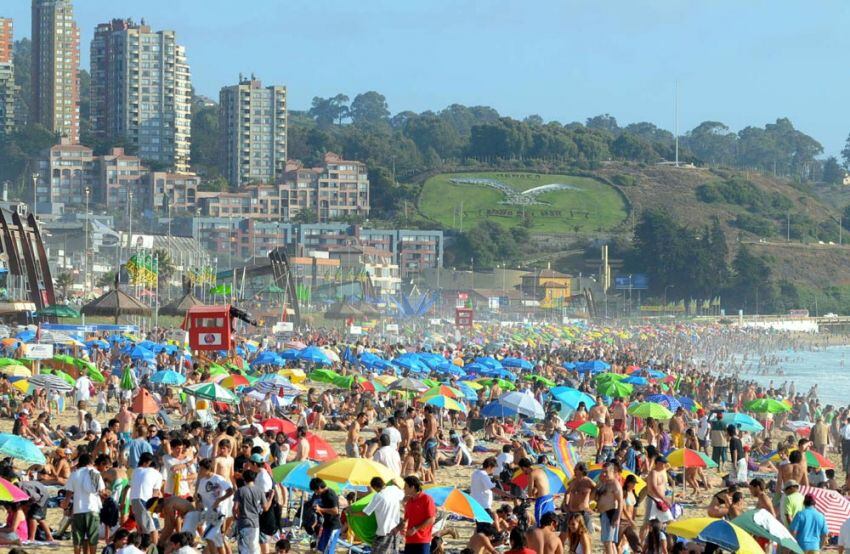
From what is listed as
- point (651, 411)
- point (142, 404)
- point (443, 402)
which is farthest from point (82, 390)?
point (651, 411)

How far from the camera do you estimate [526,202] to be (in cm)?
14325

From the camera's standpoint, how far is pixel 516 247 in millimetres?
126875

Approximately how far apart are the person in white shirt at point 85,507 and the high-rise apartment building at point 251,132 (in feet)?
514

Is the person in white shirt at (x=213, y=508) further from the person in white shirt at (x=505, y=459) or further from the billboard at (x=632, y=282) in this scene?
the billboard at (x=632, y=282)

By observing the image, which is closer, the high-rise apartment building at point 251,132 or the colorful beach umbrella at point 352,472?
the colorful beach umbrella at point 352,472

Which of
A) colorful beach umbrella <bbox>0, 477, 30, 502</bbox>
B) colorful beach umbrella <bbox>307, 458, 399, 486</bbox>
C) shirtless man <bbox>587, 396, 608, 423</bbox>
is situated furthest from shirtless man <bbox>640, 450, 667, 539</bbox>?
shirtless man <bbox>587, 396, 608, 423</bbox>

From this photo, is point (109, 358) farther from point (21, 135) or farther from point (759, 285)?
point (21, 135)

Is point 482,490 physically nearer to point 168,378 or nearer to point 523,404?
point 523,404

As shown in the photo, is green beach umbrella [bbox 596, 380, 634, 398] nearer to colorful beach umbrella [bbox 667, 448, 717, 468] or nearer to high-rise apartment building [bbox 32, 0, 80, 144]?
colorful beach umbrella [bbox 667, 448, 717, 468]

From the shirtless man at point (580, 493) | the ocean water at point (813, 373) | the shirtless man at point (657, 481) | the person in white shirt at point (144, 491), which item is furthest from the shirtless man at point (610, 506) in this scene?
the ocean water at point (813, 373)

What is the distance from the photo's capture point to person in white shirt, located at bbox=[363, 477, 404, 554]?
10094 mm

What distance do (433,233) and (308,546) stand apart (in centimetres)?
11321

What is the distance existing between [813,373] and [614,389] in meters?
48.4

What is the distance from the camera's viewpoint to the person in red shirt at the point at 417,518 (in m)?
9.85
